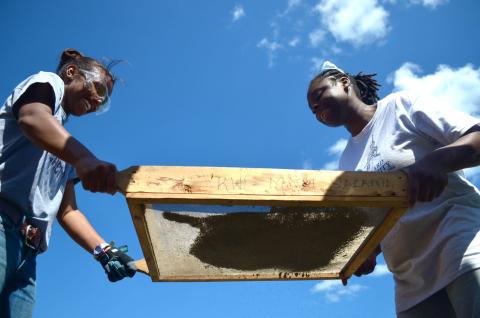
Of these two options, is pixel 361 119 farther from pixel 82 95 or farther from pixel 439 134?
pixel 82 95

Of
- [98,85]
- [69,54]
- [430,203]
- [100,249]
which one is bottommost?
[100,249]

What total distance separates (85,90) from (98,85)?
126 mm

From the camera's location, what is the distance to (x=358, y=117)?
3.14m

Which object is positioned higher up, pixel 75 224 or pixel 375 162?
pixel 375 162

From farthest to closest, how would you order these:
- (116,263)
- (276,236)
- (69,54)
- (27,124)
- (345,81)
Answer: (345,81), (69,54), (116,263), (276,236), (27,124)

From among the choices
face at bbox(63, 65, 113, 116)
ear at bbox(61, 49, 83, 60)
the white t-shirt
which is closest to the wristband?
face at bbox(63, 65, 113, 116)

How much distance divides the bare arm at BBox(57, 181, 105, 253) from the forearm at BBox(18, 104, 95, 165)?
1.05m

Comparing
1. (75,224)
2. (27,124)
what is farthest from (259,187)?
(75,224)

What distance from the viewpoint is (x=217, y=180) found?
6.59 feet

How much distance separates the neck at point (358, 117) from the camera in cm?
310

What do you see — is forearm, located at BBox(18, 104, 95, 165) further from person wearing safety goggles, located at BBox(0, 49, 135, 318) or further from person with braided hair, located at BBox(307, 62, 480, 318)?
person with braided hair, located at BBox(307, 62, 480, 318)

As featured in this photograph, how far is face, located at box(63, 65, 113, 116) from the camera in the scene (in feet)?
9.44

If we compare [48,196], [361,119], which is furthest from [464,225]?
[48,196]

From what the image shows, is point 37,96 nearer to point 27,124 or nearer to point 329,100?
point 27,124
